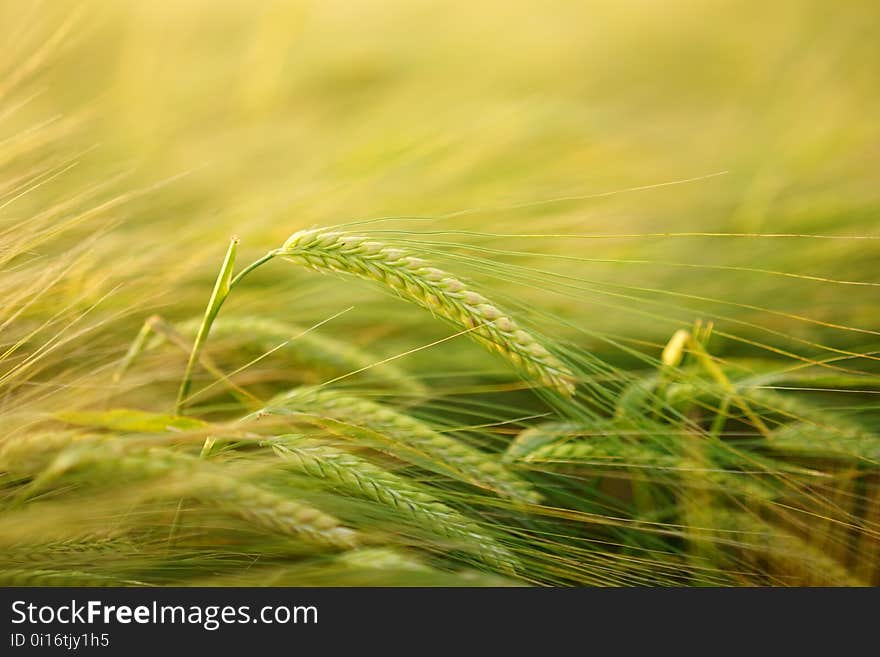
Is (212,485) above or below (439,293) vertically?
below

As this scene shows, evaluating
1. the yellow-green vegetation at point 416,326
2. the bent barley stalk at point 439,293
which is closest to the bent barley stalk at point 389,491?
the yellow-green vegetation at point 416,326

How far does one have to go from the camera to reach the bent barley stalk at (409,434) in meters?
0.48

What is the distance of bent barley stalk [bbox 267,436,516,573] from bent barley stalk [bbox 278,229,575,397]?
113 millimetres

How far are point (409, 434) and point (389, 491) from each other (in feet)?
0.14

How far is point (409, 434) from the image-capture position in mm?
493

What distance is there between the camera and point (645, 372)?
73cm

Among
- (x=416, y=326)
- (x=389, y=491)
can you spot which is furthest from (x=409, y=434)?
(x=416, y=326)

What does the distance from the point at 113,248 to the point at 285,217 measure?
20 centimetres

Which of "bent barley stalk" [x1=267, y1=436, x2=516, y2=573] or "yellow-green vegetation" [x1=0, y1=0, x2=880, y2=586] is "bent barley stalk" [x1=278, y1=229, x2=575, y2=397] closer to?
"yellow-green vegetation" [x1=0, y1=0, x2=880, y2=586]

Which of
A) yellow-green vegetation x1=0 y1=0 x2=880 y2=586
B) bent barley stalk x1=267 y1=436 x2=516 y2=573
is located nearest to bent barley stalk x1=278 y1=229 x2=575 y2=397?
yellow-green vegetation x1=0 y1=0 x2=880 y2=586

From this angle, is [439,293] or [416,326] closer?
[439,293]

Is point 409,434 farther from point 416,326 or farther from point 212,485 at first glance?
point 416,326

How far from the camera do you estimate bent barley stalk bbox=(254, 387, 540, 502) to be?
48 cm

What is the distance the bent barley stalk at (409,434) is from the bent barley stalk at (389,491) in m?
0.02
